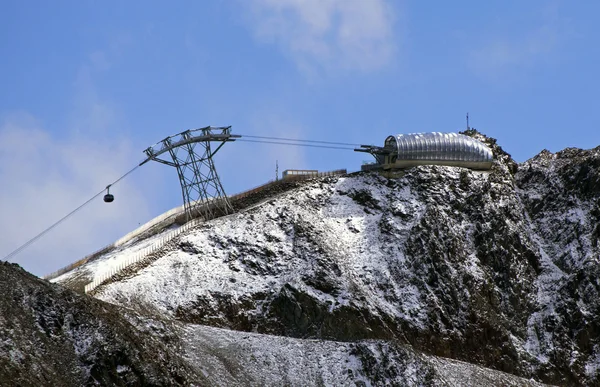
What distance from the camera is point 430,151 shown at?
118125mm

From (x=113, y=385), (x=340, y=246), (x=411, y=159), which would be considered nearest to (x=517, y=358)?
(x=340, y=246)

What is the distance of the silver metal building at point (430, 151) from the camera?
117250mm

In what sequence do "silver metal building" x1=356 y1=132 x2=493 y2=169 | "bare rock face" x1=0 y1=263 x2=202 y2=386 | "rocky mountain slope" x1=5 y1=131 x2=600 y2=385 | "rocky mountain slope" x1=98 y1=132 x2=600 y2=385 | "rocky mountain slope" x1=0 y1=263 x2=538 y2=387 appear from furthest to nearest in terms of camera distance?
"silver metal building" x1=356 y1=132 x2=493 y2=169 < "rocky mountain slope" x1=98 y1=132 x2=600 y2=385 < "rocky mountain slope" x1=5 y1=131 x2=600 y2=385 < "rocky mountain slope" x1=0 y1=263 x2=538 y2=387 < "bare rock face" x1=0 y1=263 x2=202 y2=386

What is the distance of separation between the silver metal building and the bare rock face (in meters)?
42.2

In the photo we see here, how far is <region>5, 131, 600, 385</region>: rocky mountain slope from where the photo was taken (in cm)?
8981

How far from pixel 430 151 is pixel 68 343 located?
5215 centimetres

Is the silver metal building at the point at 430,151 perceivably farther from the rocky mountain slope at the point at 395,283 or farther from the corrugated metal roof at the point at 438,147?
the rocky mountain slope at the point at 395,283

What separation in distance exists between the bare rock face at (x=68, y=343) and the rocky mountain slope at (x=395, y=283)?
133 inches

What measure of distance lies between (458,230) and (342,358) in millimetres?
23800

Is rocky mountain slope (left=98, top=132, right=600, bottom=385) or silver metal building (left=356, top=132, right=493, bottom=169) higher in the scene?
silver metal building (left=356, top=132, right=493, bottom=169)

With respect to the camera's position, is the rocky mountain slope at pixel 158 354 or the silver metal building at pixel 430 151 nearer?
the rocky mountain slope at pixel 158 354

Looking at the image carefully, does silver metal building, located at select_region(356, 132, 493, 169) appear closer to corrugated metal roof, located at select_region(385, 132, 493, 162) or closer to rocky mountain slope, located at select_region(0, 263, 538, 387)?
corrugated metal roof, located at select_region(385, 132, 493, 162)

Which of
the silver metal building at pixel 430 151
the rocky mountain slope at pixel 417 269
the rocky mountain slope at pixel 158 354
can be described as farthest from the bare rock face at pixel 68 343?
the silver metal building at pixel 430 151

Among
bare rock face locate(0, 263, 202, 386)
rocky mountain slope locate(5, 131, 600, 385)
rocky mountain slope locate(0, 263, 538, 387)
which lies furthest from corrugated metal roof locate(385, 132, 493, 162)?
bare rock face locate(0, 263, 202, 386)
